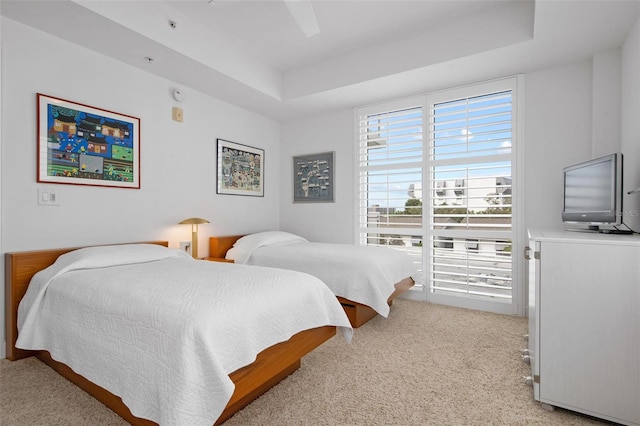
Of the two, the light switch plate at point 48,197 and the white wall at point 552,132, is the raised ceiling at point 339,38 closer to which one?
the white wall at point 552,132

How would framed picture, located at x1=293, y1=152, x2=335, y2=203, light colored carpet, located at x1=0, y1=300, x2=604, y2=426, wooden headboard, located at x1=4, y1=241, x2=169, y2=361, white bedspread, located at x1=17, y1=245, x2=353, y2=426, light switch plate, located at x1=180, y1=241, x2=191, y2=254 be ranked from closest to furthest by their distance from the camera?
white bedspread, located at x1=17, y1=245, x2=353, y2=426, light colored carpet, located at x1=0, y1=300, x2=604, y2=426, wooden headboard, located at x1=4, y1=241, x2=169, y2=361, light switch plate, located at x1=180, y1=241, x2=191, y2=254, framed picture, located at x1=293, y1=152, x2=335, y2=203

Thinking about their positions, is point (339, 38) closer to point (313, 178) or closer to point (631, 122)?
point (313, 178)

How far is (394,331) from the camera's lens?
2.69m

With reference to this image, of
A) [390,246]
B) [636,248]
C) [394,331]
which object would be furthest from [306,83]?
[636,248]

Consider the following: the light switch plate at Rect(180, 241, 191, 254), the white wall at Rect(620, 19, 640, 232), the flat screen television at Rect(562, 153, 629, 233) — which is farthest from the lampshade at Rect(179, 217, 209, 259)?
the white wall at Rect(620, 19, 640, 232)

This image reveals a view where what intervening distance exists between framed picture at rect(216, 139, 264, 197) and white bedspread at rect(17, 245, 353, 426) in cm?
175

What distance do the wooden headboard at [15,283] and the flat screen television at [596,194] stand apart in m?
3.74

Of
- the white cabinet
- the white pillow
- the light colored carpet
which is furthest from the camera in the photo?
the white pillow

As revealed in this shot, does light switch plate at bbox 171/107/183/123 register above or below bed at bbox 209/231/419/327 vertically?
above

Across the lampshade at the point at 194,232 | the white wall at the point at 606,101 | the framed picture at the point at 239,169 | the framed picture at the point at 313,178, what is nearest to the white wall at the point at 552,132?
the white wall at the point at 606,101

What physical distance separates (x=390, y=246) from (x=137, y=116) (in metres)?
2.95

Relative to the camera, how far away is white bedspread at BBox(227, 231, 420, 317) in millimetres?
2686

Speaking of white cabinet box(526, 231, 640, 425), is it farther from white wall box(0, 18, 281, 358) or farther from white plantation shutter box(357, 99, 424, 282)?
white wall box(0, 18, 281, 358)

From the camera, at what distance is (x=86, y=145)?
8.39 ft
